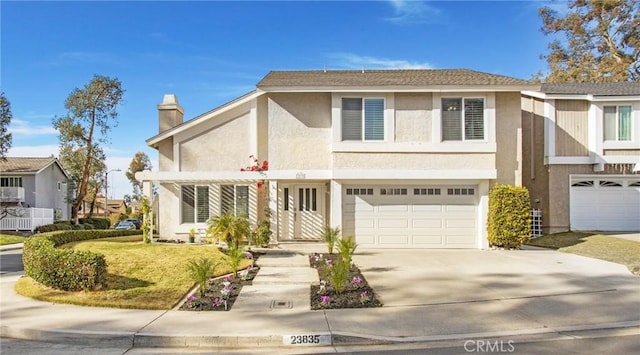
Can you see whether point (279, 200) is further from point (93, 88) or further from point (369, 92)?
point (93, 88)

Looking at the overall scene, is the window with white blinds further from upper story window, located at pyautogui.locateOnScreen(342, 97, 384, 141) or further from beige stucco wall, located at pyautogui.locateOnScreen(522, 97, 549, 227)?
beige stucco wall, located at pyautogui.locateOnScreen(522, 97, 549, 227)

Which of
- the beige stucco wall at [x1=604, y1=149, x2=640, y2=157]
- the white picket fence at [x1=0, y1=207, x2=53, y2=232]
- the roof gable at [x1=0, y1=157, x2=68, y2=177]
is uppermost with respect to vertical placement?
the roof gable at [x1=0, y1=157, x2=68, y2=177]

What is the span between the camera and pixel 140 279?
10.2 meters

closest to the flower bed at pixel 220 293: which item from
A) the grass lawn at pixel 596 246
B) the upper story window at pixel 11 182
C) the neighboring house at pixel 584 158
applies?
the grass lawn at pixel 596 246

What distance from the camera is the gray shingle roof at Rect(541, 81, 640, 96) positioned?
17688 mm

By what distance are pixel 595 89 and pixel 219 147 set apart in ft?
51.6

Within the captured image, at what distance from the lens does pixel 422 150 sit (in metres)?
15.1

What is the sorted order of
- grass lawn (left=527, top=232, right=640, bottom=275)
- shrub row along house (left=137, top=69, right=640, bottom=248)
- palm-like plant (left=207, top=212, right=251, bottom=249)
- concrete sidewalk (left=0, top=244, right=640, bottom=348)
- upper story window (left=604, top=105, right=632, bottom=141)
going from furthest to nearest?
upper story window (left=604, top=105, right=632, bottom=141) < shrub row along house (left=137, top=69, right=640, bottom=248) < palm-like plant (left=207, top=212, right=251, bottom=249) < grass lawn (left=527, top=232, right=640, bottom=275) < concrete sidewalk (left=0, top=244, right=640, bottom=348)

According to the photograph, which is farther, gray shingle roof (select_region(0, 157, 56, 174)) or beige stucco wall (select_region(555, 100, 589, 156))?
gray shingle roof (select_region(0, 157, 56, 174))

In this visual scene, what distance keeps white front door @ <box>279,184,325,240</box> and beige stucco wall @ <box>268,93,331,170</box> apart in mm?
1217

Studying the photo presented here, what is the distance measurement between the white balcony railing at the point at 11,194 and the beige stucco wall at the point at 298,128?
29992mm

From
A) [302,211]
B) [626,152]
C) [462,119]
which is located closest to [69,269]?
[302,211]

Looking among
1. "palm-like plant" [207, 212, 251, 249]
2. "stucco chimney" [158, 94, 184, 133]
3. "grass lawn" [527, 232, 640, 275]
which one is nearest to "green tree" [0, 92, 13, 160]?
"stucco chimney" [158, 94, 184, 133]

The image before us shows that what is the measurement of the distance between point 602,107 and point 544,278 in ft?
35.5
